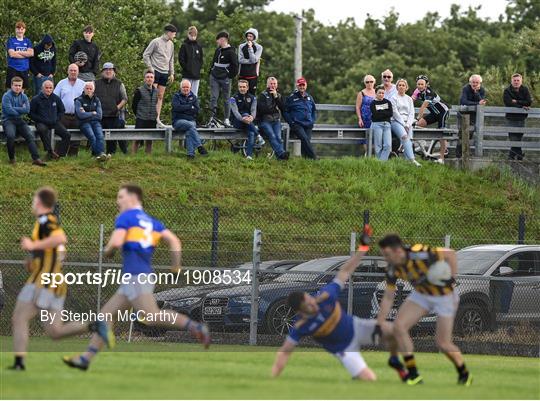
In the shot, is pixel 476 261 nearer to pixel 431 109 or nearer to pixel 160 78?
pixel 431 109

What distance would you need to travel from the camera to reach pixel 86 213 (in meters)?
24.4

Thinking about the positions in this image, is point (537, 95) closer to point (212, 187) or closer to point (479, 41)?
point (212, 187)

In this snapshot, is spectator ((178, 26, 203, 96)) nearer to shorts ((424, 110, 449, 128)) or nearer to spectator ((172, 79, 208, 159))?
spectator ((172, 79, 208, 159))

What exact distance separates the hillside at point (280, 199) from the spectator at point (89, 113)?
837 millimetres

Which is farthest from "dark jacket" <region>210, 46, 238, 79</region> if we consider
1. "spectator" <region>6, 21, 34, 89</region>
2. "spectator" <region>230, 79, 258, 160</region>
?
"spectator" <region>6, 21, 34, 89</region>

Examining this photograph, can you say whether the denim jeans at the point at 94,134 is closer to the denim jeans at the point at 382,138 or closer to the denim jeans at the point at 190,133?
the denim jeans at the point at 190,133

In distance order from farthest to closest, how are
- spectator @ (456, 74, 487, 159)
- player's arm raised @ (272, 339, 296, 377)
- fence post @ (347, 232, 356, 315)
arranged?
spectator @ (456, 74, 487, 159)
fence post @ (347, 232, 356, 315)
player's arm raised @ (272, 339, 296, 377)

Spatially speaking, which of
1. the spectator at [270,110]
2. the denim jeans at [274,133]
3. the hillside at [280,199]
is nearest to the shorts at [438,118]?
the hillside at [280,199]

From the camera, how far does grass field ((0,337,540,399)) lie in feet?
41.3

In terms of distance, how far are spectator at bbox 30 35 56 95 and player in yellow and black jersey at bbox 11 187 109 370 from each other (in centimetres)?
1279

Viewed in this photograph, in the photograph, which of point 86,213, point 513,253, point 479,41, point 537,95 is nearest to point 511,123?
point 537,95

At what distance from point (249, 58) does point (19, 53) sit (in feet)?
15.3

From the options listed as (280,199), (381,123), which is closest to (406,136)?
(381,123)

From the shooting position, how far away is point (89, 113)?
2594 cm
